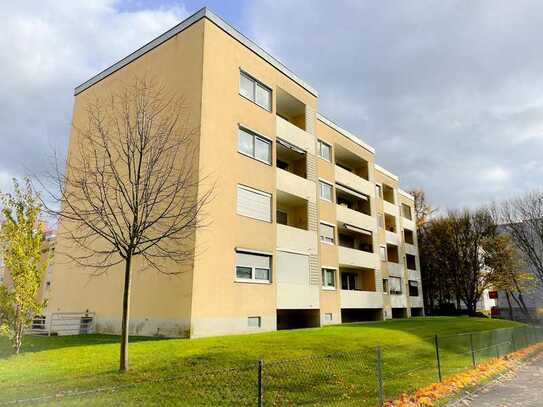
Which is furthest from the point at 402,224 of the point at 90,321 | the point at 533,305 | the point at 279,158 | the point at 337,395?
the point at 337,395

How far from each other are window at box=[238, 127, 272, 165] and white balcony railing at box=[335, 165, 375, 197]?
9.78 meters

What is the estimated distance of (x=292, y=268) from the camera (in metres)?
22.2

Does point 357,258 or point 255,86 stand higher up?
point 255,86

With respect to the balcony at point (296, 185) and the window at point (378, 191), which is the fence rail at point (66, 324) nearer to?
the balcony at point (296, 185)

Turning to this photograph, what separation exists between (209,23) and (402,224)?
31.2 meters

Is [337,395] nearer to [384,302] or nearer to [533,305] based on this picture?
[384,302]

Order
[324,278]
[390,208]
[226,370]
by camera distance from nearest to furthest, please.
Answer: [226,370]
[324,278]
[390,208]

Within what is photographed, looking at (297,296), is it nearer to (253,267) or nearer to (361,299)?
(253,267)

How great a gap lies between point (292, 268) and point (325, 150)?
36.1 ft

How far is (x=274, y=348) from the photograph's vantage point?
41.5ft

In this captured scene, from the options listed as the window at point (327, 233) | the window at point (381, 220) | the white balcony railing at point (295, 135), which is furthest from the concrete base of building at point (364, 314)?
the white balcony railing at point (295, 135)

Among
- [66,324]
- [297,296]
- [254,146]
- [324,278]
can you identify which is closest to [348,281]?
[324,278]

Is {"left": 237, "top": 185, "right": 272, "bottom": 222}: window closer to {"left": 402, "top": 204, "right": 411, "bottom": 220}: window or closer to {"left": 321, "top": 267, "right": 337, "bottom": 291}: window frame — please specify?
{"left": 321, "top": 267, "right": 337, "bottom": 291}: window frame

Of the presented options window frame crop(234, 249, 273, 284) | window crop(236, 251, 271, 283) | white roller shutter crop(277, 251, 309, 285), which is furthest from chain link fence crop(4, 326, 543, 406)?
white roller shutter crop(277, 251, 309, 285)
